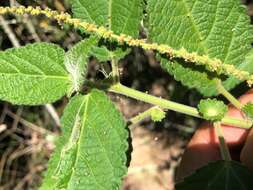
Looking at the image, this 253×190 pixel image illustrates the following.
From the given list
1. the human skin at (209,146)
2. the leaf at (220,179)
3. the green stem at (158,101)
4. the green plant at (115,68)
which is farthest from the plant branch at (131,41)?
the human skin at (209,146)

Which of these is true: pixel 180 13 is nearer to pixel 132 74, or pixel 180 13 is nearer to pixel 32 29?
pixel 32 29

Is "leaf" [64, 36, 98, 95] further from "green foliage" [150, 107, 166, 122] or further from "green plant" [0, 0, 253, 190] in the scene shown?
"green foliage" [150, 107, 166, 122]

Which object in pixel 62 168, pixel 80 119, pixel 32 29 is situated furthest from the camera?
pixel 32 29

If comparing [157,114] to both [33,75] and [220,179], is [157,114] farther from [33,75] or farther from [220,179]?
[33,75]

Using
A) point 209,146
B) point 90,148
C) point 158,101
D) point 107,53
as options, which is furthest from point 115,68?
point 209,146

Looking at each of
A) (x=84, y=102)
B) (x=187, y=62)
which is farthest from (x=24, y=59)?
(x=187, y=62)

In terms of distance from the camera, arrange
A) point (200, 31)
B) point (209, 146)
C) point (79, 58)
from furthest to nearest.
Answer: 1. point (209, 146)
2. point (200, 31)
3. point (79, 58)
